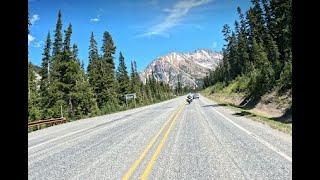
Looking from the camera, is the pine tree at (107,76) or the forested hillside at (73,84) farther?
the pine tree at (107,76)

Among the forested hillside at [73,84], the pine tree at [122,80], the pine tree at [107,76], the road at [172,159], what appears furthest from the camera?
the pine tree at [122,80]

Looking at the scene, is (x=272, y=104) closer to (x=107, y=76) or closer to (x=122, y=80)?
(x=107, y=76)

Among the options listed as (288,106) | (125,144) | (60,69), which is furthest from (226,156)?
(60,69)

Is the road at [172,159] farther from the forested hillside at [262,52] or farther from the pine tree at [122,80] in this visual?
the pine tree at [122,80]

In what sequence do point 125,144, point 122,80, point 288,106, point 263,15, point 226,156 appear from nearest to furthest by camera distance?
point 226,156, point 125,144, point 288,106, point 263,15, point 122,80

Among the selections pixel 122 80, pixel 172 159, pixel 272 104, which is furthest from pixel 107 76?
pixel 172 159

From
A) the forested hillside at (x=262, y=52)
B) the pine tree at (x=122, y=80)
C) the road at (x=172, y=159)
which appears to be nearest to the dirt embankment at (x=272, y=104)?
the forested hillside at (x=262, y=52)

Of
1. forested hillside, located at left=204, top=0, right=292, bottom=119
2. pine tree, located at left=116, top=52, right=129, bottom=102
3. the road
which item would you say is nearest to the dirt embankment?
forested hillside, located at left=204, top=0, right=292, bottom=119

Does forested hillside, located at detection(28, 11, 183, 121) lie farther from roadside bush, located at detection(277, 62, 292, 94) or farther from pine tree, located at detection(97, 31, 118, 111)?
roadside bush, located at detection(277, 62, 292, 94)
